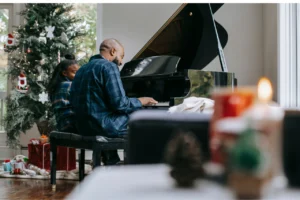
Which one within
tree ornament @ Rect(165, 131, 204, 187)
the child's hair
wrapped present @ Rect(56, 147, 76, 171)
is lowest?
wrapped present @ Rect(56, 147, 76, 171)

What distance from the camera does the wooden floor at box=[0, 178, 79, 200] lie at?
3.53 m

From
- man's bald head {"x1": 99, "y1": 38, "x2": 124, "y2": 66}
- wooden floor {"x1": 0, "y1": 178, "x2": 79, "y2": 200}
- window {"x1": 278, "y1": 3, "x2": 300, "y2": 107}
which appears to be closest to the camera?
wooden floor {"x1": 0, "y1": 178, "x2": 79, "y2": 200}

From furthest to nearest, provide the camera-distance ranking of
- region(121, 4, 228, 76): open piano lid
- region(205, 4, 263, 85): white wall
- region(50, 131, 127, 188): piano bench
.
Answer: region(205, 4, 263, 85): white wall, region(121, 4, 228, 76): open piano lid, region(50, 131, 127, 188): piano bench

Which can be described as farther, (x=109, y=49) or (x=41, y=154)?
(x=41, y=154)

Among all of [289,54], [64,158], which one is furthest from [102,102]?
[289,54]

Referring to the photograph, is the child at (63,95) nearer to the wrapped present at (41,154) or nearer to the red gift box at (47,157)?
the red gift box at (47,157)

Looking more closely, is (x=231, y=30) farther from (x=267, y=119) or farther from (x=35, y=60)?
(x=267, y=119)

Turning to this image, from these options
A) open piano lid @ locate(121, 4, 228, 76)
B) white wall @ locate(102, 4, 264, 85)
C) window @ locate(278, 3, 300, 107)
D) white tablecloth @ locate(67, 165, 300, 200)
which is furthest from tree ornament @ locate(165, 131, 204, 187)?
white wall @ locate(102, 4, 264, 85)

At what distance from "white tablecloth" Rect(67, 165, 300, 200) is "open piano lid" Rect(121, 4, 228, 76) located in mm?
3563

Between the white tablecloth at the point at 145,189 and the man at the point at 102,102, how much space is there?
8.94 feet

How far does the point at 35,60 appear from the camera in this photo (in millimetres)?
5773

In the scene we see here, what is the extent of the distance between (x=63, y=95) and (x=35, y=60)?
1.81 m

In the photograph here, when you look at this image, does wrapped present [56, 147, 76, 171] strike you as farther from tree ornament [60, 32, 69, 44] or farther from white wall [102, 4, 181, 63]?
white wall [102, 4, 181, 63]

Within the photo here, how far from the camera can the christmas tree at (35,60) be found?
18.6 ft
